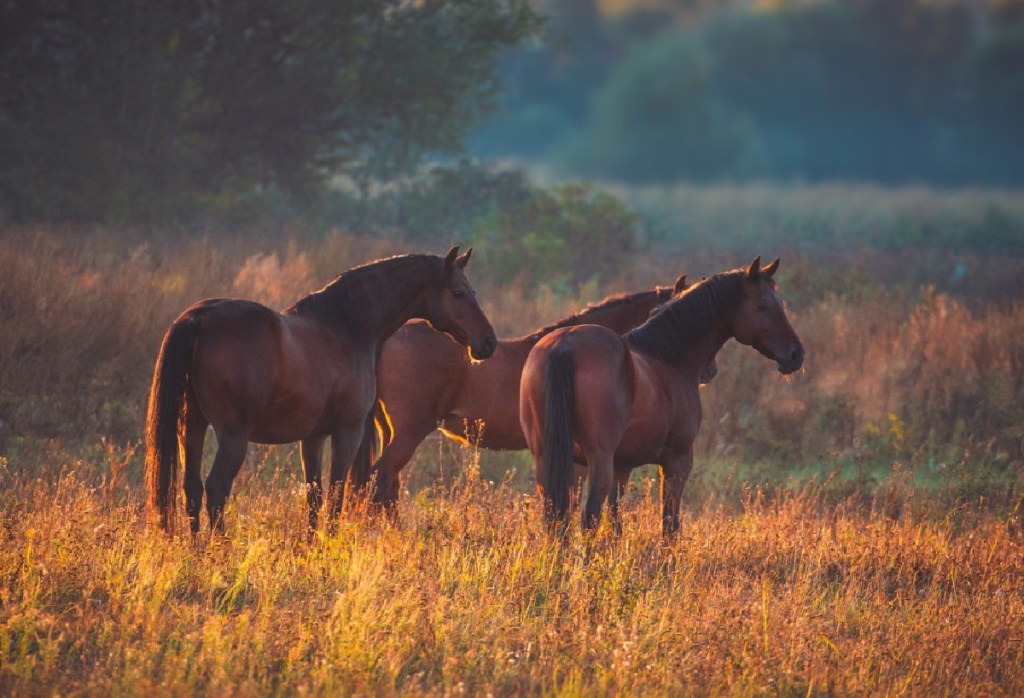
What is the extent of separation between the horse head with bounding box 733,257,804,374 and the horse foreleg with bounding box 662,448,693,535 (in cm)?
94

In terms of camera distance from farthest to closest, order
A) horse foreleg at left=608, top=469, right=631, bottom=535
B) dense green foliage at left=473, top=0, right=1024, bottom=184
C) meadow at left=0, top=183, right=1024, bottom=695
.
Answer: dense green foliage at left=473, top=0, right=1024, bottom=184 < horse foreleg at left=608, top=469, right=631, bottom=535 < meadow at left=0, top=183, right=1024, bottom=695

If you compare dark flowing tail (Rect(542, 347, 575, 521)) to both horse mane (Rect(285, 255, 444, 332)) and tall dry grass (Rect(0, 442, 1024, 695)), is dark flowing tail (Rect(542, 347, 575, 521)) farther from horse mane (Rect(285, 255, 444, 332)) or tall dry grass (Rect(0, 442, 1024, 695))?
horse mane (Rect(285, 255, 444, 332))

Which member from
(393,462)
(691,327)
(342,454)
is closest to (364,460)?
(393,462)

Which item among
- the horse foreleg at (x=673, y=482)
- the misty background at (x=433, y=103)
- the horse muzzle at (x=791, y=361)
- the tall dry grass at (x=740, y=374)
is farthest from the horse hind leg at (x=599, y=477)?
the misty background at (x=433, y=103)

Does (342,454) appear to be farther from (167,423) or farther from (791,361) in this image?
(791,361)

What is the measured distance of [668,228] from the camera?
32.4 meters

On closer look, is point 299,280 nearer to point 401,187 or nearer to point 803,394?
point 803,394

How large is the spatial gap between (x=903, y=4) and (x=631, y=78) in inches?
522

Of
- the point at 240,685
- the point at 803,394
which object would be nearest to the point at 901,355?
the point at 803,394

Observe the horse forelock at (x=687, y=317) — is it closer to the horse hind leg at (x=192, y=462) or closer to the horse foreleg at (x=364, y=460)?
the horse foreleg at (x=364, y=460)

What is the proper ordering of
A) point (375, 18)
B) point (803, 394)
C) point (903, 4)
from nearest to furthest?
point (803, 394)
point (375, 18)
point (903, 4)

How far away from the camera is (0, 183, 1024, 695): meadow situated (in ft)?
17.2

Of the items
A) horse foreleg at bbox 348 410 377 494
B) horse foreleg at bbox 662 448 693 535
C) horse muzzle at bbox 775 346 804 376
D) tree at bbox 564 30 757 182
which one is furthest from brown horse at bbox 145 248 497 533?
tree at bbox 564 30 757 182

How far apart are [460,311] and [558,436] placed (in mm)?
1347
